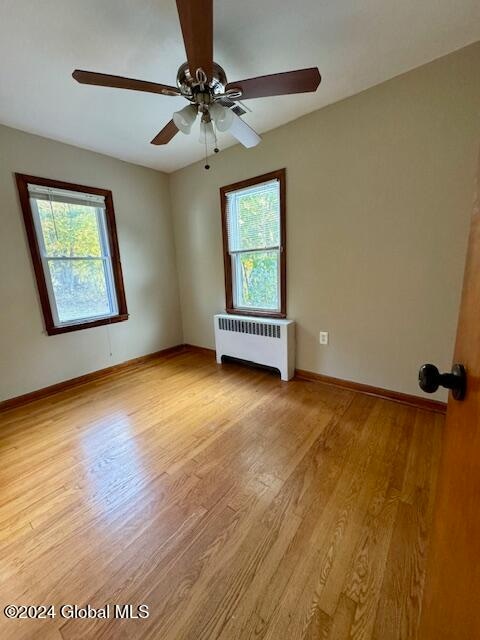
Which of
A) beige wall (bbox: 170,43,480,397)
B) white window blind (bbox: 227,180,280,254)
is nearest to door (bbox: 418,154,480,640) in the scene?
beige wall (bbox: 170,43,480,397)

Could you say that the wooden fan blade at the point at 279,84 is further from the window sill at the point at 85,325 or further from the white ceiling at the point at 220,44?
the window sill at the point at 85,325

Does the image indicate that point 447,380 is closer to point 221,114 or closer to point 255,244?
point 221,114

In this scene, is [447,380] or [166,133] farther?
[166,133]

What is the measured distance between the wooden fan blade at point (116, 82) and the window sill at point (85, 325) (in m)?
2.11

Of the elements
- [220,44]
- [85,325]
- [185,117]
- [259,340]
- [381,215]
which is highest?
[220,44]

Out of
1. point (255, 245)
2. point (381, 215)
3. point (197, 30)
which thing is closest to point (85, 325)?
point (255, 245)

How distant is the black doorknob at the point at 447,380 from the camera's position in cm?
51

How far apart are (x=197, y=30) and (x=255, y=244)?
182 cm

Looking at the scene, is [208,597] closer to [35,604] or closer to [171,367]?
[35,604]

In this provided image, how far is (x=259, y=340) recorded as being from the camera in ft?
9.00

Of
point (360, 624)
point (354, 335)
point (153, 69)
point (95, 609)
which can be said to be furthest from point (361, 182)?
point (95, 609)

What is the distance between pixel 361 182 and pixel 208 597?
104 inches

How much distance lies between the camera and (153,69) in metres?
1.68

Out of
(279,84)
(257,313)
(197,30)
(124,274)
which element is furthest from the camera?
(124,274)
